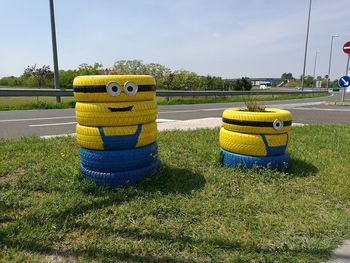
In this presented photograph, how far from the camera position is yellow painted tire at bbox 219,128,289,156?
404cm

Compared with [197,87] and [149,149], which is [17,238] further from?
[197,87]

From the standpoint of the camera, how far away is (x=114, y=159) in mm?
3316

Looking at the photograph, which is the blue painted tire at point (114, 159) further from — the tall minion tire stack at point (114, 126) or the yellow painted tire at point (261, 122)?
the yellow painted tire at point (261, 122)

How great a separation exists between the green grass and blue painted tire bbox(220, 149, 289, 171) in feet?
0.43

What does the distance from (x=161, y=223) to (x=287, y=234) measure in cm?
120

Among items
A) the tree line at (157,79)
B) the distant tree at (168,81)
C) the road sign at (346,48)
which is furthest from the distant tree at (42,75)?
the road sign at (346,48)

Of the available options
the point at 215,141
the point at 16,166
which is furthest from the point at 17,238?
the point at 215,141

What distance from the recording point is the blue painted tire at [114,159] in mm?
3318

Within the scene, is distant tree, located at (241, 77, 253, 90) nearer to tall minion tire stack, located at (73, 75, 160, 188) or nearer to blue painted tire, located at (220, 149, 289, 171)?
blue painted tire, located at (220, 149, 289, 171)

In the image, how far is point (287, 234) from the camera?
8.65 ft

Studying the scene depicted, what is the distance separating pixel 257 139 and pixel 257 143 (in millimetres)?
59

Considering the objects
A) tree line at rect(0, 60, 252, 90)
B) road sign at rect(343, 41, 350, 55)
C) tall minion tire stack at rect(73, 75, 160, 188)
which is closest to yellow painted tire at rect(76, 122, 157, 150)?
tall minion tire stack at rect(73, 75, 160, 188)

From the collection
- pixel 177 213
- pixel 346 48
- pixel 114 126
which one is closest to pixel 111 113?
pixel 114 126

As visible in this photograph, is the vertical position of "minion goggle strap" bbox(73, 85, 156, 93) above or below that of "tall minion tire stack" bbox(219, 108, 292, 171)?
above
